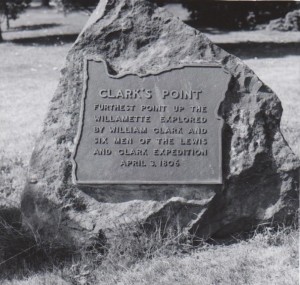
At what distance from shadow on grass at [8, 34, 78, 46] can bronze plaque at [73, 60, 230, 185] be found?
12.0 metres

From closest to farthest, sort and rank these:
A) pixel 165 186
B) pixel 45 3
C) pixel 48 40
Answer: pixel 165 186, pixel 48 40, pixel 45 3

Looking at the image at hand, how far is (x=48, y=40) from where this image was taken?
1609 centimetres

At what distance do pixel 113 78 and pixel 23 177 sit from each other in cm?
172

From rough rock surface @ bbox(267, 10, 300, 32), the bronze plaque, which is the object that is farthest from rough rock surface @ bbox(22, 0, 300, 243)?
rough rock surface @ bbox(267, 10, 300, 32)

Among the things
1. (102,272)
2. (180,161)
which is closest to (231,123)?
(180,161)

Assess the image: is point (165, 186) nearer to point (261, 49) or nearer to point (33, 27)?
point (261, 49)

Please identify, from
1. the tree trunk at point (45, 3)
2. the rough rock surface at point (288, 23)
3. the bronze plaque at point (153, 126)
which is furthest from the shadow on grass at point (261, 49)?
the tree trunk at point (45, 3)

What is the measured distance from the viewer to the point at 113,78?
366 cm

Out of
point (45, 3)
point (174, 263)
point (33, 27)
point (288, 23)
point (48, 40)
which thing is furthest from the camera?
point (45, 3)

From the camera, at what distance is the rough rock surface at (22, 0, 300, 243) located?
3.59m

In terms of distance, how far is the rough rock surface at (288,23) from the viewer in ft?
58.6

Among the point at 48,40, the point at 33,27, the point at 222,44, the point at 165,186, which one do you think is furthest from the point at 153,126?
the point at 33,27

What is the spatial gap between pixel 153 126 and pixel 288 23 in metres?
15.9

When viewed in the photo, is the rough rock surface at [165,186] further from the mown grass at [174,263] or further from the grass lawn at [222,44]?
the grass lawn at [222,44]
